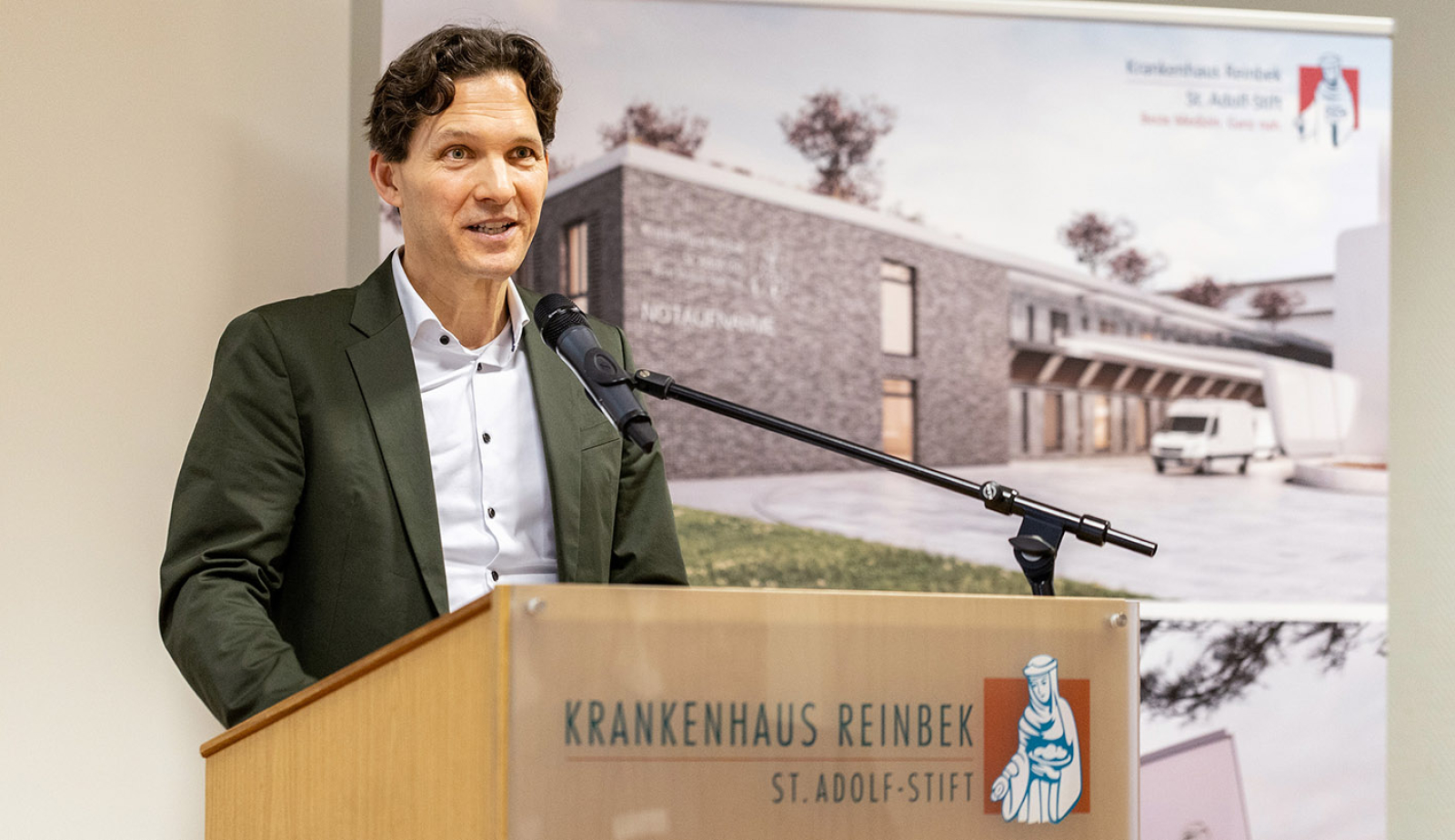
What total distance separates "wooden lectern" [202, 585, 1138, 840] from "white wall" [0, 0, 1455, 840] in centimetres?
98

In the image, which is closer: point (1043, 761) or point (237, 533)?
point (1043, 761)

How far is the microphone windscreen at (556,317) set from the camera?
114 cm

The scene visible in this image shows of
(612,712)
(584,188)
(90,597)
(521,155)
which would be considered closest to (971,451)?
(584,188)

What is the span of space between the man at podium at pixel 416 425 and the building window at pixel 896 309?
155cm

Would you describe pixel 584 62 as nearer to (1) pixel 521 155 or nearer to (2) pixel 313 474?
(1) pixel 521 155

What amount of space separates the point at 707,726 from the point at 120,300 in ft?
4.63

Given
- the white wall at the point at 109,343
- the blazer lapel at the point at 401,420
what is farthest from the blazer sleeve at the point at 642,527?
the white wall at the point at 109,343

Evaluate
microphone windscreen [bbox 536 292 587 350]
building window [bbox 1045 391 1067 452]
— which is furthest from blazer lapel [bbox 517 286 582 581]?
building window [bbox 1045 391 1067 452]

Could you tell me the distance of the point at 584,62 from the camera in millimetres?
2748

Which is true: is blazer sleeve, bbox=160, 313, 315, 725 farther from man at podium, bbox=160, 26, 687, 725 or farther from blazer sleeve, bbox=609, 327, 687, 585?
blazer sleeve, bbox=609, 327, 687, 585

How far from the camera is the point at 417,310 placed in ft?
4.88

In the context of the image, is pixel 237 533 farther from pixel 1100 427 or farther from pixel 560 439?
pixel 1100 427

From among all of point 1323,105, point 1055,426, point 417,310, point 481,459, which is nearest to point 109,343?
point 417,310

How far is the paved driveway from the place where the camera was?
9.43 feet
